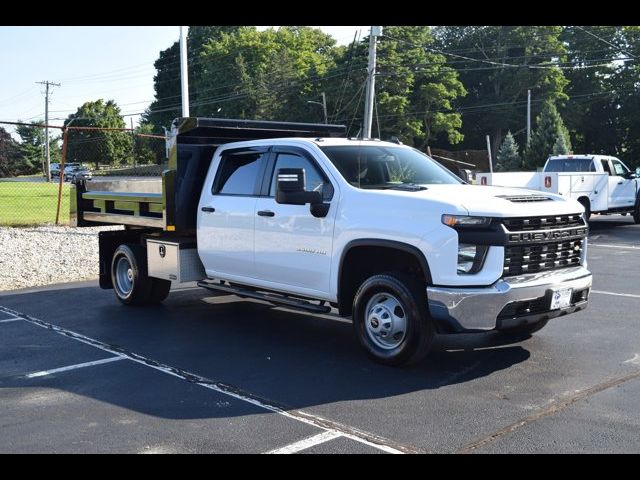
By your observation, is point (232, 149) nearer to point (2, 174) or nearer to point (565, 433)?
point (565, 433)

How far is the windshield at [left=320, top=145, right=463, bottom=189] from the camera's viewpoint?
7117mm

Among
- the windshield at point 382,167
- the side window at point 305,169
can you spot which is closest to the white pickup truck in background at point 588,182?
the windshield at point 382,167

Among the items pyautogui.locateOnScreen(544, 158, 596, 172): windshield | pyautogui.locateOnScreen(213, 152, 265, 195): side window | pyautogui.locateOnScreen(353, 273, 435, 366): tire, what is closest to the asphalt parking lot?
pyautogui.locateOnScreen(353, 273, 435, 366): tire

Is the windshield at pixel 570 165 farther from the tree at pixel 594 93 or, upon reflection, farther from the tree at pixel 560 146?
the tree at pixel 594 93

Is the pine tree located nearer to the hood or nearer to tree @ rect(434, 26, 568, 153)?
tree @ rect(434, 26, 568, 153)

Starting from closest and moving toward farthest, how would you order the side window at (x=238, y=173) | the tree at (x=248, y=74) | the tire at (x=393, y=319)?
the tire at (x=393, y=319), the side window at (x=238, y=173), the tree at (x=248, y=74)

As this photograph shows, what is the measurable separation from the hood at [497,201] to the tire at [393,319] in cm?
78

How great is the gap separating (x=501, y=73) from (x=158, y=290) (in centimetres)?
6708

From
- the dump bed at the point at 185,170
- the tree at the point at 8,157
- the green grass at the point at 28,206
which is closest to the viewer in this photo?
the dump bed at the point at 185,170

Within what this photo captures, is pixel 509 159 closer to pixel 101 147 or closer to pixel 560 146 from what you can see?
pixel 560 146

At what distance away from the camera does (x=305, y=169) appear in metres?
7.32

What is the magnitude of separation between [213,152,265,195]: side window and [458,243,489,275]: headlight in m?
2.78

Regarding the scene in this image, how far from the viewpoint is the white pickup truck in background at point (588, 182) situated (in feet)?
57.5
